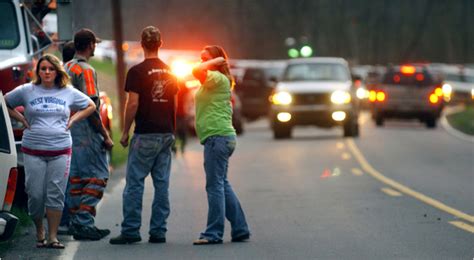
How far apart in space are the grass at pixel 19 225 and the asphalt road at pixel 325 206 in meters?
0.13

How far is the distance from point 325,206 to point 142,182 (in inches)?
146

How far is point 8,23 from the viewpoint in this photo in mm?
16594

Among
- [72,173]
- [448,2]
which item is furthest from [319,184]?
Answer: [448,2]

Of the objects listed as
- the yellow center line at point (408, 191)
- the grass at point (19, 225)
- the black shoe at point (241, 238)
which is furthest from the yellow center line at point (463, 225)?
the grass at point (19, 225)

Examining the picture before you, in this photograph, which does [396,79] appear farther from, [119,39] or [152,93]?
[152,93]

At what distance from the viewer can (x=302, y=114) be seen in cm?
3212

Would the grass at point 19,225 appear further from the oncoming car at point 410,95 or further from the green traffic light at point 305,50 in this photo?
the green traffic light at point 305,50

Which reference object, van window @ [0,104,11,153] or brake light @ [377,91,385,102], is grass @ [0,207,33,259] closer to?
van window @ [0,104,11,153]

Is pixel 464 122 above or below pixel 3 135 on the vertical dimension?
below

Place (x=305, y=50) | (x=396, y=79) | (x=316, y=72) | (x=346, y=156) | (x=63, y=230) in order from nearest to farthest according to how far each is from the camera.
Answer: (x=63, y=230) < (x=346, y=156) < (x=316, y=72) < (x=396, y=79) < (x=305, y=50)

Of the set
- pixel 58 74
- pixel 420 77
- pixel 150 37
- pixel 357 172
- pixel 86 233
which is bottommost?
pixel 420 77

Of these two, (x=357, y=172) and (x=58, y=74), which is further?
(x=357, y=172)

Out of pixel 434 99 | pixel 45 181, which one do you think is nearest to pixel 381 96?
pixel 434 99

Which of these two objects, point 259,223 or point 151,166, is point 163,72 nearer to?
point 151,166
